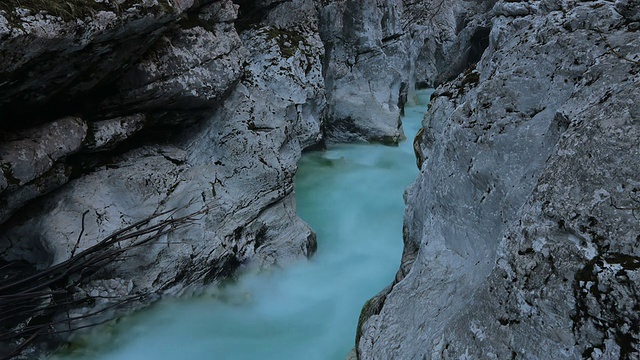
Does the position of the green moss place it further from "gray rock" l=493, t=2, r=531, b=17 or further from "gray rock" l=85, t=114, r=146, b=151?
"gray rock" l=493, t=2, r=531, b=17

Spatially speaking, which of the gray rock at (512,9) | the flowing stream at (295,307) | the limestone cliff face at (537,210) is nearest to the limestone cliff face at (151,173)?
the flowing stream at (295,307)

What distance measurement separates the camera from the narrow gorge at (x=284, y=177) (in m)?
2.05

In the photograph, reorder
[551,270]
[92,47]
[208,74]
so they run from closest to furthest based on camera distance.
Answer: [551,270] < [92,47] < [208,74]

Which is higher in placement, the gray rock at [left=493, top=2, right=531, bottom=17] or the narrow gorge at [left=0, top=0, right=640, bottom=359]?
the gray rock at [left=493, top=2, right=531, bottom=17]

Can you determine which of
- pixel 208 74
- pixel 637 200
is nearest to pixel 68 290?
pixel 208 74

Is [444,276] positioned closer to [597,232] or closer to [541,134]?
[541,134]

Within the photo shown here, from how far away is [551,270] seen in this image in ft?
6.69

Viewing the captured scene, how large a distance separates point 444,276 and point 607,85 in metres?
1.74

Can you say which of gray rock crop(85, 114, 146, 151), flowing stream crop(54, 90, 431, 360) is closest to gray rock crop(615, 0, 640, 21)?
flowing stream crop(54, 90, 431, 360)

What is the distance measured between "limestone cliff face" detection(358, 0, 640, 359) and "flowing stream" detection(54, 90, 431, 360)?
2.17 m

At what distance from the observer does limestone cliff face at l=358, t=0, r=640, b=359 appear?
74.5 inches

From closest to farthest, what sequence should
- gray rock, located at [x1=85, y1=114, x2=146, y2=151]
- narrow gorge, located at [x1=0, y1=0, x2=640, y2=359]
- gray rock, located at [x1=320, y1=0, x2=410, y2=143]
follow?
narrow gorge, located at [x1=0, y1=0, x2=640, y2=359] < gray rock, located at [x1=85, y1=114, x2=146, y2=151] < gray rock, located at [x1=320, y1=0, x2=410, y2=143]

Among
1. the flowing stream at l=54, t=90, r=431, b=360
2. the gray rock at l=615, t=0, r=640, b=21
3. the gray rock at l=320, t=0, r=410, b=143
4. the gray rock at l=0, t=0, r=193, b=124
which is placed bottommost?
the flowing stream at l=54, t=90, r=431, b=360

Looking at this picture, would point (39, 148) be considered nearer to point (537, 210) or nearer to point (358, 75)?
point (537, 210)
